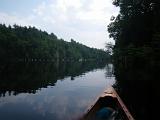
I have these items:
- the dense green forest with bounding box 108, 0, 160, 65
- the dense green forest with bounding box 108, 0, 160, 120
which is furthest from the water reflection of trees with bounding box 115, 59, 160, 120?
the dense green forest with bounding box 108, 0, 160, 65

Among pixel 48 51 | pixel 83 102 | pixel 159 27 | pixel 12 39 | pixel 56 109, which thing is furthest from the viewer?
pixel 48 51

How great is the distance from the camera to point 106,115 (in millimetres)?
17250

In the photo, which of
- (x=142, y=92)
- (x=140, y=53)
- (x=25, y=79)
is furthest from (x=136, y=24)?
(x=142, y=92)

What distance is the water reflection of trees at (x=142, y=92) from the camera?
70.3 ft

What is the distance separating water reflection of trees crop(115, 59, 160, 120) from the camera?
21.4 meters

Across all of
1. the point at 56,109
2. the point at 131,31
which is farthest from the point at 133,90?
the point at 131,31

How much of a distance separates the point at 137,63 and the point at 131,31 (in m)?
7.31

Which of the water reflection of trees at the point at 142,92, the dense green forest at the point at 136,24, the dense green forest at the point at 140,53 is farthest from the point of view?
the dense green forest at the point at 136,24

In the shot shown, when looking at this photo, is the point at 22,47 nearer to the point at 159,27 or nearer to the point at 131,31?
the point at 131,31

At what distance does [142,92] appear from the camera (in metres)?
30.7

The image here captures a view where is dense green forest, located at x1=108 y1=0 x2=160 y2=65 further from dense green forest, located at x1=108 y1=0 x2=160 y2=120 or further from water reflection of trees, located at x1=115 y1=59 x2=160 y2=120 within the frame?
water reflection of trees, located at x1=115 y1=59 x2=160 y2=120

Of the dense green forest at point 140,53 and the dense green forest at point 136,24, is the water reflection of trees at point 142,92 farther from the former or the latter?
the dense green forest at point 136,24

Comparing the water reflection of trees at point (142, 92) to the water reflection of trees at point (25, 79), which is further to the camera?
the water reflection of trees at point (25, 79)

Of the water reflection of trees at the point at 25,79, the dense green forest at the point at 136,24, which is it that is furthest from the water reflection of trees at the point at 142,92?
the water reflection of trees at the point at 25,79
